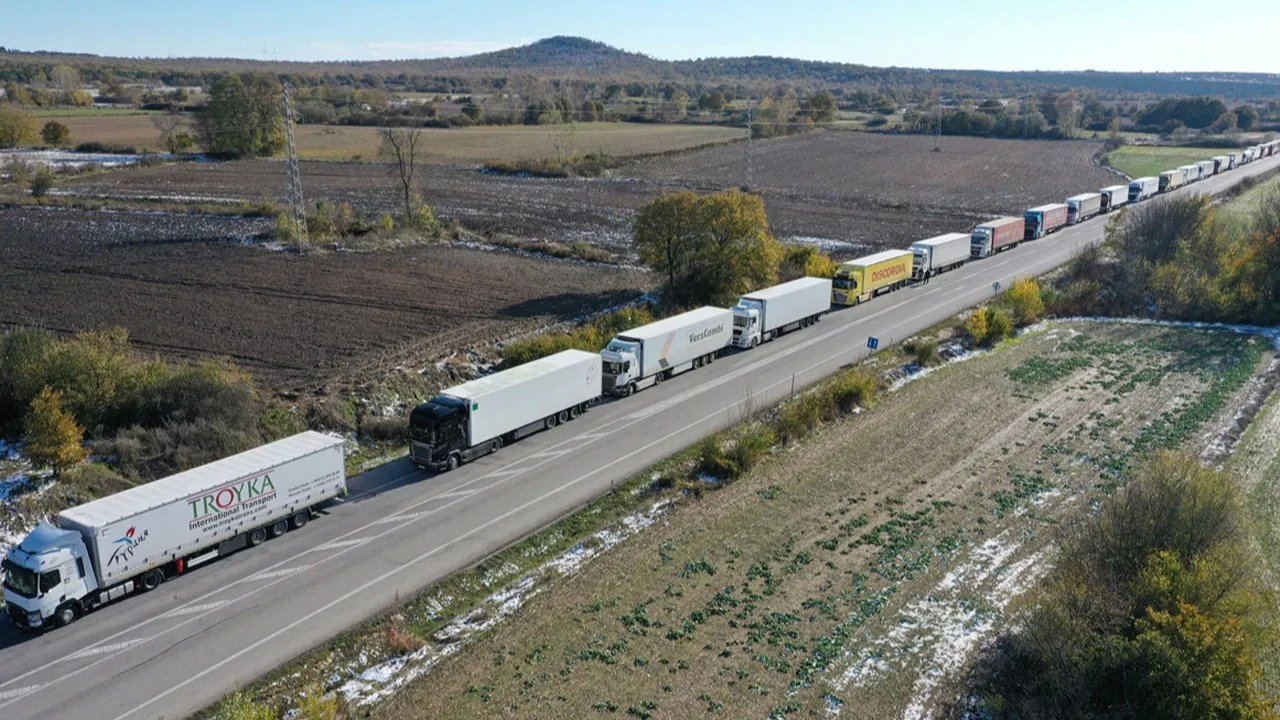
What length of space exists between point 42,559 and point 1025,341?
46.9 m

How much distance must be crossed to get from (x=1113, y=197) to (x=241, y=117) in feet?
330

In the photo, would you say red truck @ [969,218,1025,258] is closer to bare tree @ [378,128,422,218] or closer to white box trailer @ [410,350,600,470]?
white box trailer @ [410,350,600,470]

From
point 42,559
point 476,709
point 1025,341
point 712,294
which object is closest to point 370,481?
point 42,559

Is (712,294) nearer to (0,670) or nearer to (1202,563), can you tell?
(1202,563)

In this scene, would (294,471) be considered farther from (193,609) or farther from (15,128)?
(15,128)

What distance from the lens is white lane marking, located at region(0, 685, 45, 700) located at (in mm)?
20234

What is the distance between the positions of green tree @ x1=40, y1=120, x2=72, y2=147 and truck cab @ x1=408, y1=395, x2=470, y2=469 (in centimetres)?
11226

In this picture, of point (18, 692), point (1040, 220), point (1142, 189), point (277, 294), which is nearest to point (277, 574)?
point (18, 692)

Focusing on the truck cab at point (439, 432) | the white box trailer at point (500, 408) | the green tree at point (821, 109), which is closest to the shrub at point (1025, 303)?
the white box trailer at point (500, 408)

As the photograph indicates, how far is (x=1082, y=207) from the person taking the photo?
85.6m

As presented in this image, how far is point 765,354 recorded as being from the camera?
47344 millimetres

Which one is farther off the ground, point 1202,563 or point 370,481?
point 1202,563

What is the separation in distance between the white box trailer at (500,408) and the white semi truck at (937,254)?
3454 centimetres

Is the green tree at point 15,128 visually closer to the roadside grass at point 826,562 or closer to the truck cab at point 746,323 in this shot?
the truck cab at point 746,323
